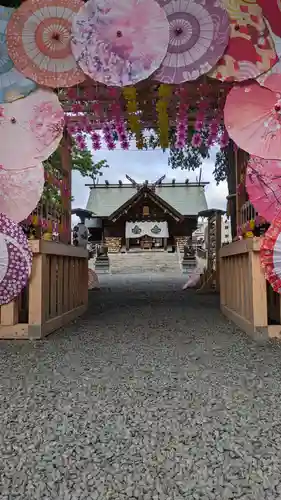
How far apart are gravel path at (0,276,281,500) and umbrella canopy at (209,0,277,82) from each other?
2.07m

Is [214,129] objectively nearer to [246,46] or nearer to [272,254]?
[246,46]

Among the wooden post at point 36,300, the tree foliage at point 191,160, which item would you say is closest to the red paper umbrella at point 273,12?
the wooden post at point 36,300

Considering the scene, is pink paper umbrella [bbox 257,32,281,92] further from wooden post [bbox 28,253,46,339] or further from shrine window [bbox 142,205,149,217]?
shrine window [bbox 142,205,149,217]

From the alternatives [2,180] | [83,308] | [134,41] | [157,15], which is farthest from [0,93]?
[83,308]

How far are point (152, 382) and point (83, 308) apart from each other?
265cm

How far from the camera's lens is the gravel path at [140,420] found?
1057mm

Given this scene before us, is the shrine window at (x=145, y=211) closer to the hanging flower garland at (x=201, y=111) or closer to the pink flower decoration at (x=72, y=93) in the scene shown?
the hanging flower garland at (x=201, y=111)

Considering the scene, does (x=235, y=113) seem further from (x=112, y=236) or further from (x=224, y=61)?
(x=112, y=236)

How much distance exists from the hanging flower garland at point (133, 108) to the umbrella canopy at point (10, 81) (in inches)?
33.6

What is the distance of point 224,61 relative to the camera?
3.08m

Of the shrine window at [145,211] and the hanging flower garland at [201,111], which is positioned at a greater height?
the shrine window at [145,211]

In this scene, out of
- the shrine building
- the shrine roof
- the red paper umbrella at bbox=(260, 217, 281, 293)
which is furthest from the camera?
the shrine roof

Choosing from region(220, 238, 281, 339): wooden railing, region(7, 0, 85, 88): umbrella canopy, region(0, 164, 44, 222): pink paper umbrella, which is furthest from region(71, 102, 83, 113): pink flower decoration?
region(220, 238, 281, 339): wooden railing

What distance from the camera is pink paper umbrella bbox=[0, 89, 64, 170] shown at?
308 cm
